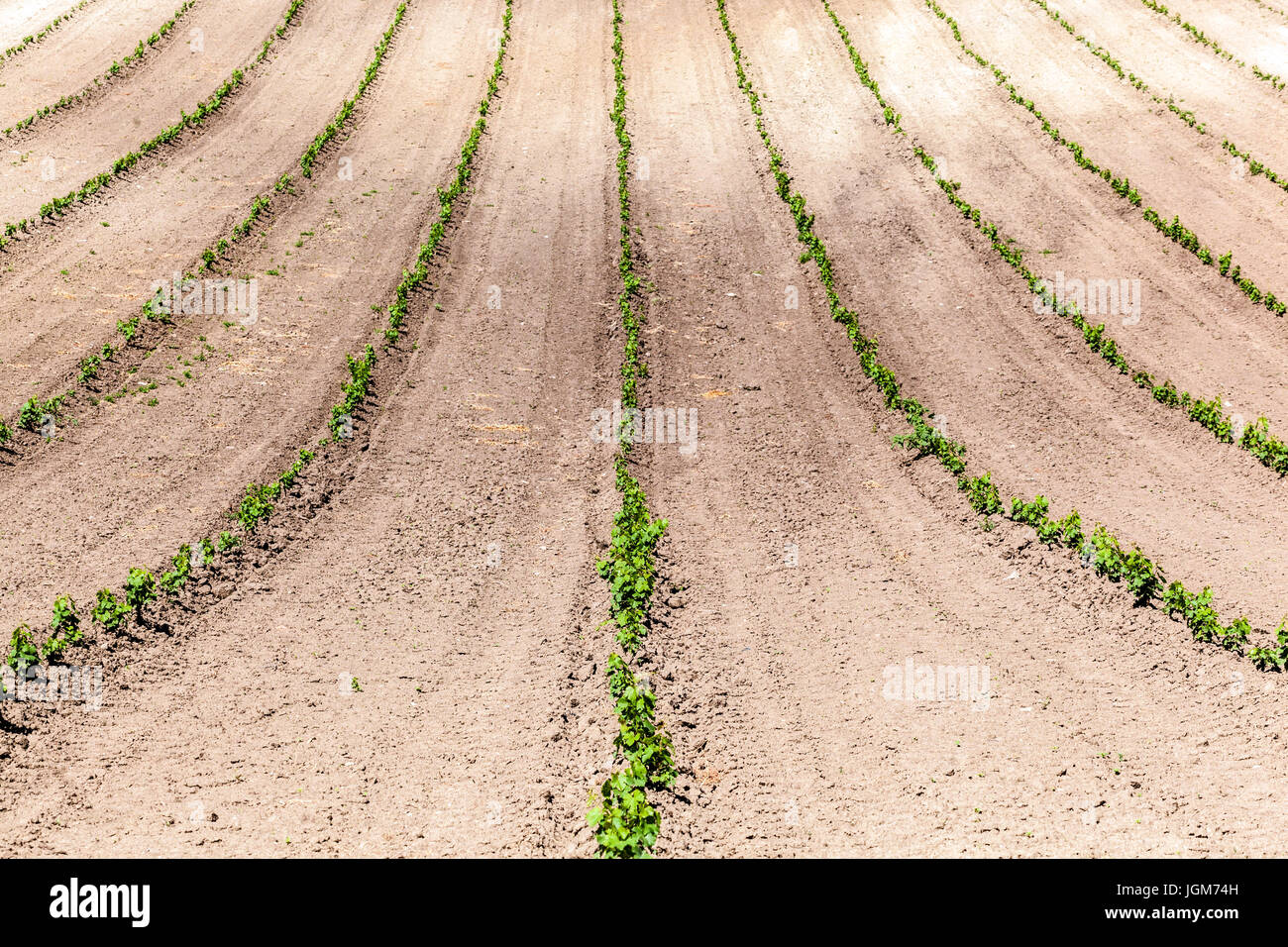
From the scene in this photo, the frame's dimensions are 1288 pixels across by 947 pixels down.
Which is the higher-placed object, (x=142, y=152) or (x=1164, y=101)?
(x=1164, y=101)

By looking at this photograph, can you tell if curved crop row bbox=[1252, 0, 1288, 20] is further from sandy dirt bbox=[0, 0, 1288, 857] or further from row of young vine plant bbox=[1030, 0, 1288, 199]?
sandy dirt bbox=[0, 0, 1288, 857]

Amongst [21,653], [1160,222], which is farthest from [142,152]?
[1160,222]

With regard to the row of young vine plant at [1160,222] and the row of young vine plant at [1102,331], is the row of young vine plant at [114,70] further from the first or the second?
the row of young vine plant at [1160,222]

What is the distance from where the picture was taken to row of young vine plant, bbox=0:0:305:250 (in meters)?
21.4

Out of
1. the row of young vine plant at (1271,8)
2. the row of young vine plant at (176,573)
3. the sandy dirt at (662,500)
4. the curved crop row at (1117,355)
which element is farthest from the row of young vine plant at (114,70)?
the row of young vine plant at (1271,8)

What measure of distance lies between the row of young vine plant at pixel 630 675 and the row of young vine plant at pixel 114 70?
19.1 meters

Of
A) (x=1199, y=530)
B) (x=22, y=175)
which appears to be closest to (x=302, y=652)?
(x=1199, y=530)

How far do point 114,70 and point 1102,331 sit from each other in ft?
100

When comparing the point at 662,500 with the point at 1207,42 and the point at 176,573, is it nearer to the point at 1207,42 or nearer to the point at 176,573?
the point at 176,573

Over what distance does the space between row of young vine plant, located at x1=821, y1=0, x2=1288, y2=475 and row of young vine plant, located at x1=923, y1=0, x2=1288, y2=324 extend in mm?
39

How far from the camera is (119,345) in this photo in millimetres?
17875

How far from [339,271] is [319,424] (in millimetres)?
6075

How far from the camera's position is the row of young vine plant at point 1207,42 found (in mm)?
29109

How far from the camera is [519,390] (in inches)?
712
